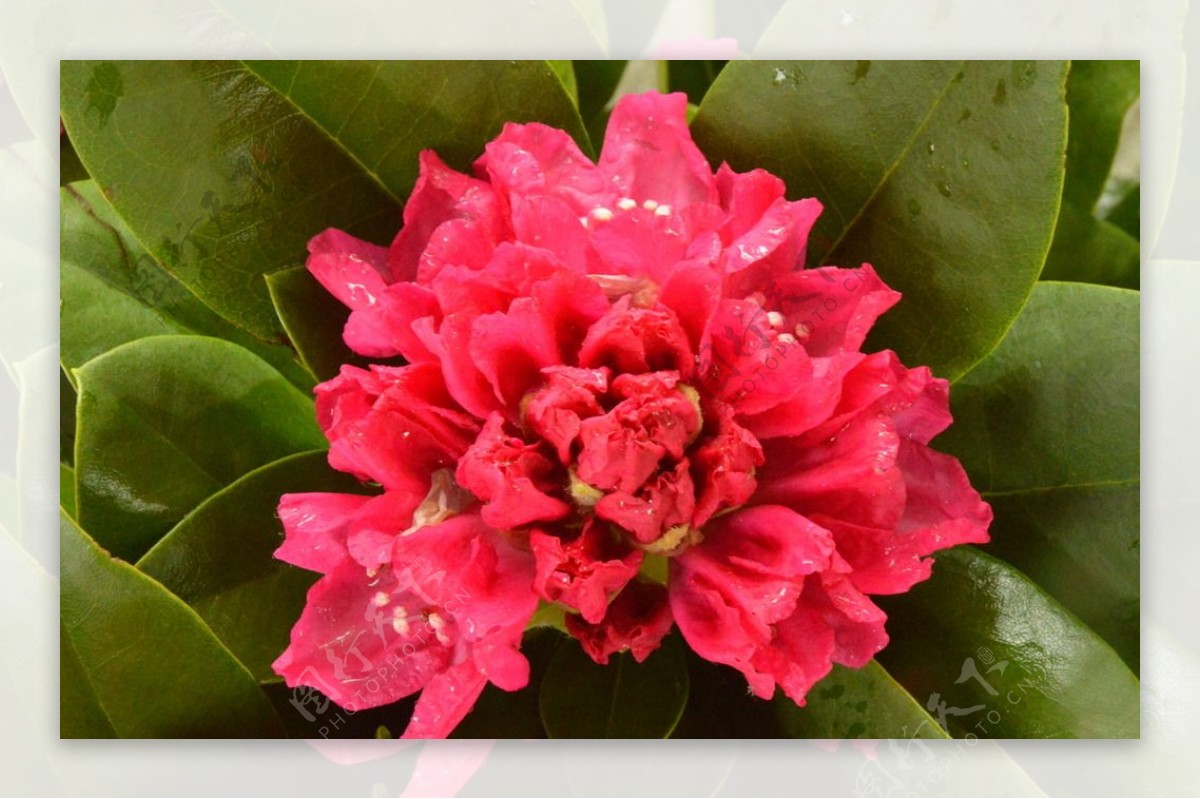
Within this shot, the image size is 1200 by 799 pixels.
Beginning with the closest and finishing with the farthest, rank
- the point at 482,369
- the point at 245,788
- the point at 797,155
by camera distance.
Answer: the point at 482,369 < the point at 797,155 < the point at 245,788

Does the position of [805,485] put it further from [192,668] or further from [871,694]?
[192,668]

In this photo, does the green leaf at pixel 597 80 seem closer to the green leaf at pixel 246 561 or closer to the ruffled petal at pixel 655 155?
the ruffled petal at pixel 655 155

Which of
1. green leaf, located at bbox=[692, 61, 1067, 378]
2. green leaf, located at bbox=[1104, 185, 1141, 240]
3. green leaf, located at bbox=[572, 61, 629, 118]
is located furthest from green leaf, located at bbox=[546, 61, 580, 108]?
green leaf, located at bbox=[1104, 185, 1141, 240]

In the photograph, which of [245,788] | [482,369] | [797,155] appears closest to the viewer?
[482,369]

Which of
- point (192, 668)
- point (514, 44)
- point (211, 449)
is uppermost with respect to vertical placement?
point (514, 44)

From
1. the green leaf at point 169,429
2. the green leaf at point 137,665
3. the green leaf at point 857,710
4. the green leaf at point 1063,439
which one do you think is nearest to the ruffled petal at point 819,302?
the green leaf at point 1063,439

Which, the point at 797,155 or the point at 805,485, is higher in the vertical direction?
the point at 797,155

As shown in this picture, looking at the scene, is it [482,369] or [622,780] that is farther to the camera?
[622,780]

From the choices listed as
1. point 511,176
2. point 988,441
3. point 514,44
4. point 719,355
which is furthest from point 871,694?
point 514,44
